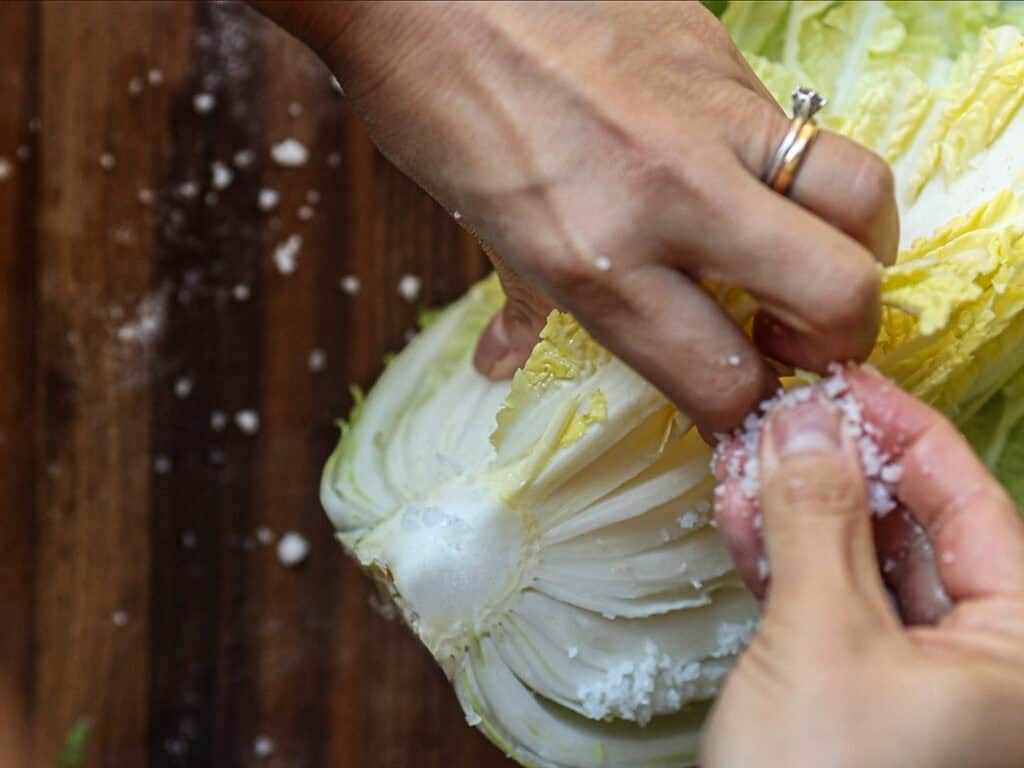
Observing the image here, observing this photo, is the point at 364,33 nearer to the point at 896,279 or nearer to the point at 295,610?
the point at 896,279

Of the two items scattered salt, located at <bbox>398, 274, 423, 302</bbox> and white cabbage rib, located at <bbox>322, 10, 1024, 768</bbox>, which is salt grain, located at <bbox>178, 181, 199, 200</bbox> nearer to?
scattered salt, located at <bbox>398, 274, 423, 302</bbox>

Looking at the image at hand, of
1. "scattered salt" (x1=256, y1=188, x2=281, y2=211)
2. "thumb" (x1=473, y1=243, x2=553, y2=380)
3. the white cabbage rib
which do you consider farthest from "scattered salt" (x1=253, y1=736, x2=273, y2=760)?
"scattered salt" (x1=256, y1=188, x2=281, y2=211)

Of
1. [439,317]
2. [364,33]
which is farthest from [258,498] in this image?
[364,33]

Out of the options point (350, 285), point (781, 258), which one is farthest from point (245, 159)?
point (781, 258)

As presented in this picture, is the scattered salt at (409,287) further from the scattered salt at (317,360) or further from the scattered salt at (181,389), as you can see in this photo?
the scattered salt at (181,389)

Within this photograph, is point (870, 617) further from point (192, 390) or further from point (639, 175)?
point (192, 390)
